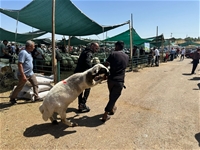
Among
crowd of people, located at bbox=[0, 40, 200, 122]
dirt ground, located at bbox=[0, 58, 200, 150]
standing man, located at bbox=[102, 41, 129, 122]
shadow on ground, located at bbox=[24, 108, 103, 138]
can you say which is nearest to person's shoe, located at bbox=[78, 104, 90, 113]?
crowd of people, located at bbox=[0, 40, 200, 122]

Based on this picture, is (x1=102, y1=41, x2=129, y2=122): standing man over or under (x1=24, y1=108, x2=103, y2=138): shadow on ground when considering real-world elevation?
over

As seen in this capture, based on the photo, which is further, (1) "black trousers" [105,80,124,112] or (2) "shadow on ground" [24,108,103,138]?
(1) "black trousers" [105,80,124,112]

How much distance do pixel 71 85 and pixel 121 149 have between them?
1.50m

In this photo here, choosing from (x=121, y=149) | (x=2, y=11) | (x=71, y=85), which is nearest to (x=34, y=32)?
(x=2, y=11)

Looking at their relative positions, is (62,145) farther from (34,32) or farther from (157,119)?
(34,32)

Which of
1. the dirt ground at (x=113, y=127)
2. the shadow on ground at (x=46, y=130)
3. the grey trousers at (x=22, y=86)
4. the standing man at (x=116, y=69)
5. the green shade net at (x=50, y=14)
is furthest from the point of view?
the green shade net at (x=50, y=14)

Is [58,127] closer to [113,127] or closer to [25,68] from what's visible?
[113,127]

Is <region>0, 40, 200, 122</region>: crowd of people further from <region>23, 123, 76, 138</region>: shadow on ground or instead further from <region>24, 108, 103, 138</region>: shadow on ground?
<region>23, 123, 76, 138</region>: shadow on ground

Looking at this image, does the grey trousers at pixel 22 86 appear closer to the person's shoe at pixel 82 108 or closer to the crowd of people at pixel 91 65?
the crowd of people at pixel 91 65

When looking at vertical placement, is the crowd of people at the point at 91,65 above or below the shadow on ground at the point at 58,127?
above

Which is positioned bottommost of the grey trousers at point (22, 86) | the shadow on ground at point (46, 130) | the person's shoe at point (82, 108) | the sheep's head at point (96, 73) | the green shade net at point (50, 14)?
the shadow on ground at point (46, 130)

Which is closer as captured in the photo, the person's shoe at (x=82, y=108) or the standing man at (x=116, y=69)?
the standing man at (x=116, y=69)

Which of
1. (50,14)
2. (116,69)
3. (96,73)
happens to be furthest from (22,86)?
(50,14)

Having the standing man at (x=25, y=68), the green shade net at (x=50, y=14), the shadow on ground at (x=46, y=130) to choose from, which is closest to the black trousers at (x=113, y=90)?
the shadow on ground at (x=46, y=130)
